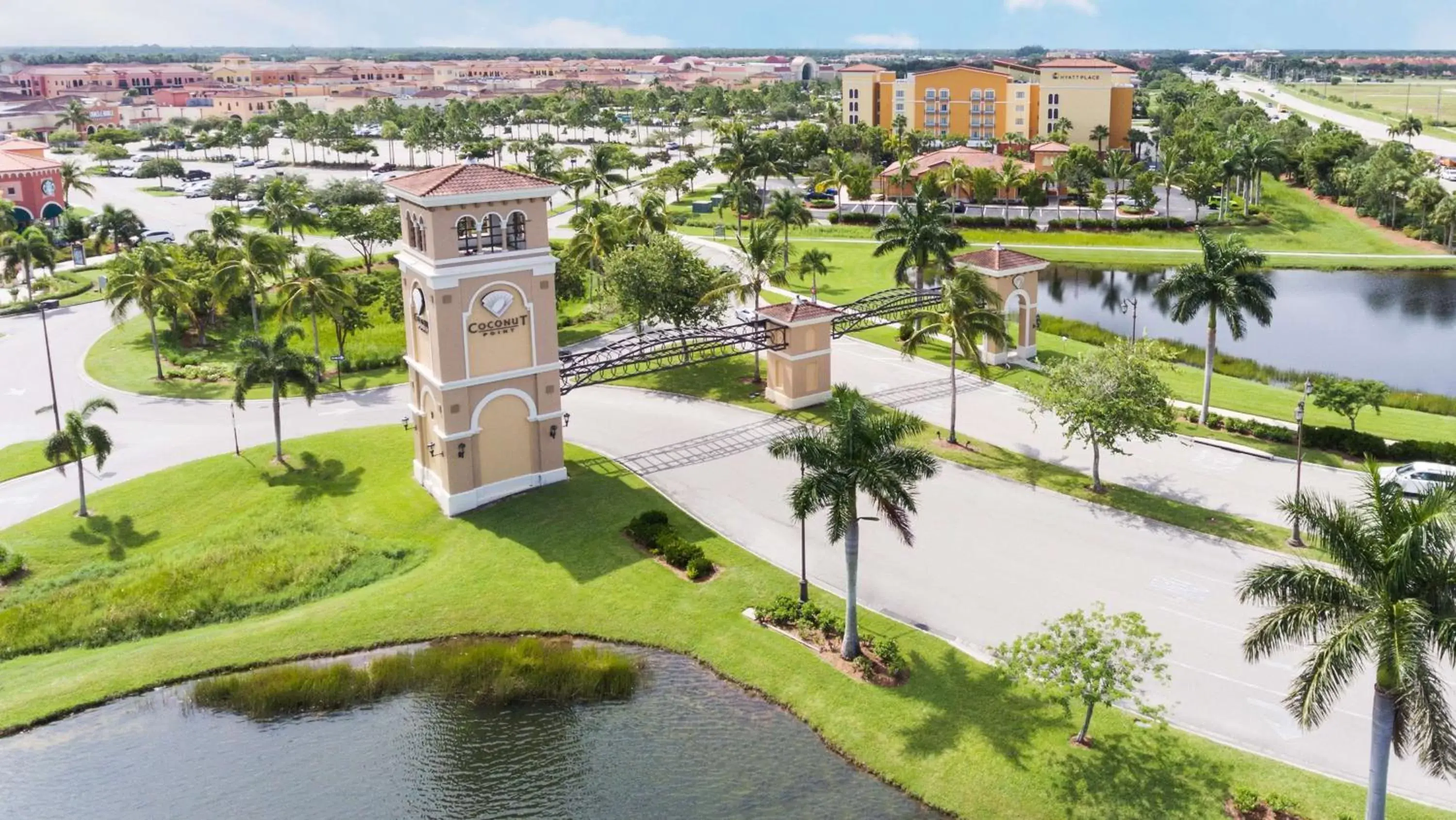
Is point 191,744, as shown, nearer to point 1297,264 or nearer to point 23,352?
point 23,352

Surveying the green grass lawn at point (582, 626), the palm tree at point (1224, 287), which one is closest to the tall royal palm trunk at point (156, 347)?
the green grass lawn at point (582, 626)

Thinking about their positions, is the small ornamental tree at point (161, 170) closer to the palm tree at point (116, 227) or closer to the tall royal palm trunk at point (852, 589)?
the palm tree at point (116, 227)

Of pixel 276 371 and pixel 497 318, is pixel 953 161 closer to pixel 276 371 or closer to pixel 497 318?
pixel 497 318

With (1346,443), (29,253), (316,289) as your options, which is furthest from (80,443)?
(1346,443)

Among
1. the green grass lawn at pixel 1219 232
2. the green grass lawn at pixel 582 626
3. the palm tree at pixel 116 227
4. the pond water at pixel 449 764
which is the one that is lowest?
the pond water at pixel 449 764

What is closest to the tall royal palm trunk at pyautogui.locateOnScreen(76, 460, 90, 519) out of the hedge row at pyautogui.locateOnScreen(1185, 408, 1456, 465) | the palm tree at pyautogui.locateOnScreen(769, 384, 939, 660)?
the palm tree at pyautogui.locateOnScreen(769, 384, 939, 660)

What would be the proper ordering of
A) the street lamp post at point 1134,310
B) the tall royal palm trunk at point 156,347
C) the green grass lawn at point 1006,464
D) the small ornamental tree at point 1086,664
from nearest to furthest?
the small ornamental tree at point 1086,664 < the green grass lawn at point 1006,464 < the tall royal palm trunk at point 156,347 < the street lamp post at point 1134,310

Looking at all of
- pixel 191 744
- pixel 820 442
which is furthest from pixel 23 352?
pixel 820 442
